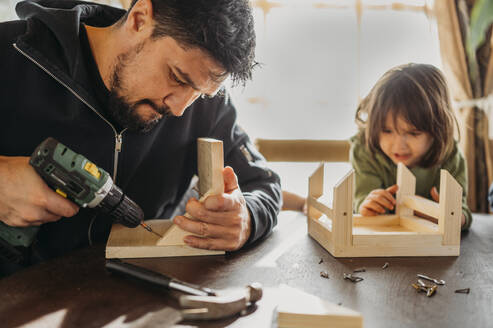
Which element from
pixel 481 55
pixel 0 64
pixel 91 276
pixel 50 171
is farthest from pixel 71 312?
pixel 481 55

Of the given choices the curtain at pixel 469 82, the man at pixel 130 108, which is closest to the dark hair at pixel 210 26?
the man at pixel 130 108

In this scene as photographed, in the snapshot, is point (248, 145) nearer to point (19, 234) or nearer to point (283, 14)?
point (19, 234)

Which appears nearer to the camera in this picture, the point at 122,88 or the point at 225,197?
the point at 225,197

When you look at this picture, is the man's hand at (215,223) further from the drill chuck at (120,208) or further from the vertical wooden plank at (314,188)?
the vertical wooden plank at (314,188)

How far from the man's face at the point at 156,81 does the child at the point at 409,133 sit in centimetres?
78

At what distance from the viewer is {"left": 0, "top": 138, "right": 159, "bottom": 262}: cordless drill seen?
2.91 feet

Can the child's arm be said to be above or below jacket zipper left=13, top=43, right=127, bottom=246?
below

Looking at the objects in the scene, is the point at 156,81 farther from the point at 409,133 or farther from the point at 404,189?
the point at 409,133

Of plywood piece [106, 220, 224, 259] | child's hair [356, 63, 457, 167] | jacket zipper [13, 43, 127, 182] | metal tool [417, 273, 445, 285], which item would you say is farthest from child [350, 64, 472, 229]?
jacket zipper [13, 43, 127, 182]

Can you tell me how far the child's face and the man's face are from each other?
2.59 ft

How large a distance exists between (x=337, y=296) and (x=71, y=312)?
466mm

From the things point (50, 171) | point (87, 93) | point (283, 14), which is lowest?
point (50, 171)

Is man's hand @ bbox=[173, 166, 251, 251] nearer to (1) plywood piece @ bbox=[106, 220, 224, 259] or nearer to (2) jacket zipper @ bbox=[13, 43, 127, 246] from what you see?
(1) plywood piece @ bbox=[106, 220, 224, 259]

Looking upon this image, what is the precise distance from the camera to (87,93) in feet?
3.75
